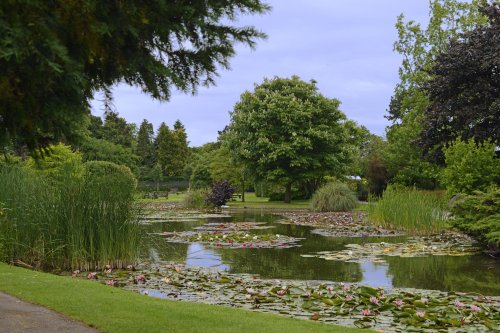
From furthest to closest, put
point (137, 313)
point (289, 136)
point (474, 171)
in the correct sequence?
point (289, 136) < point (474, 171) < point (137, 313)

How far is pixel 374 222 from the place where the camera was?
20.1 meters

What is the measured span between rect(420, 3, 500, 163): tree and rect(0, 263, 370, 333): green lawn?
2131 centimetres

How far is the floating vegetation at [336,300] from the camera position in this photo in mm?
6281

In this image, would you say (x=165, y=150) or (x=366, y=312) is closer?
(x=366, y=312)

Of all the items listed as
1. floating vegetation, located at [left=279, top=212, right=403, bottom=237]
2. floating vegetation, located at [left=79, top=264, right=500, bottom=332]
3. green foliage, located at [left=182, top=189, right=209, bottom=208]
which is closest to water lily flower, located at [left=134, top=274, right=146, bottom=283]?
floating vegetation, located at [left=79, top=264, right=500, bottom=332]

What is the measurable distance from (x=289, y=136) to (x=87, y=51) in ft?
121

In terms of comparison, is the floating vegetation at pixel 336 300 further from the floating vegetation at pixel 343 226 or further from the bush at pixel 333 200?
the bush at pixel 333 200

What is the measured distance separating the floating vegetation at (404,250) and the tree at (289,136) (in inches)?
900

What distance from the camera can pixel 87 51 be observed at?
3.18 metres

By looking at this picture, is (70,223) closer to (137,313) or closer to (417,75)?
(137,313)

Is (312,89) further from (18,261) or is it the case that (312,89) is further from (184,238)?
(18,261)

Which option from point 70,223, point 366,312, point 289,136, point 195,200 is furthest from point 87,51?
point 289,136

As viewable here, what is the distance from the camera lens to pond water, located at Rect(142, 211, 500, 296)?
374 inches

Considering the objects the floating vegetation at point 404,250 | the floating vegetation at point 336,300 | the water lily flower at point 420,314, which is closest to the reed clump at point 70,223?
the floating vegetation at point 336,300
